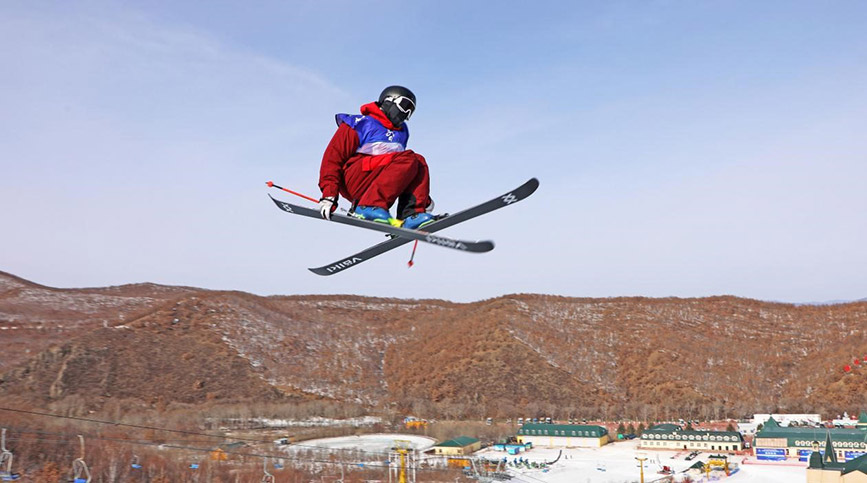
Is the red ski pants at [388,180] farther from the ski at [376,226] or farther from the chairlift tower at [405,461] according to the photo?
the chairlift tower at [405,461]

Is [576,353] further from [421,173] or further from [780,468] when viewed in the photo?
[421,173]

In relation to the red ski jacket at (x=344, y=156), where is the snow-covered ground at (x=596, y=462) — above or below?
below

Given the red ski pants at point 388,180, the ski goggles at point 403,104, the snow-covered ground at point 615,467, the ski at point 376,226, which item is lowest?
the snow-covered ground at point 615,467

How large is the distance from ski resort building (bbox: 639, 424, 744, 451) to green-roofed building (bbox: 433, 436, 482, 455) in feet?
60.9

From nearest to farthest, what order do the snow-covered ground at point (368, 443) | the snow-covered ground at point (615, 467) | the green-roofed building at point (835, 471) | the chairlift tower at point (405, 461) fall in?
the green-roofed building at point (835, 471)
the chairlift tower at point (405, 461)
the snow-covered ground at point (615, 467)
the snow-covered ground at point (368, 443)

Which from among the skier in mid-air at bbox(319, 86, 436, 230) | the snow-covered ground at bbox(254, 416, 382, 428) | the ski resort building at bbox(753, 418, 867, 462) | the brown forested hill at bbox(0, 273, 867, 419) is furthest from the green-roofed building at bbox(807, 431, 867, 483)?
the skier in mid-air at bbox(319, 86, 436, 230)

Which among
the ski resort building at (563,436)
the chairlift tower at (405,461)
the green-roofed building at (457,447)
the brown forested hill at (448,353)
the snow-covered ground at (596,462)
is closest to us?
the chairlift tower at (405,461)

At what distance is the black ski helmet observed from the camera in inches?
245

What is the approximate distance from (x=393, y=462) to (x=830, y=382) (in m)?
71.9

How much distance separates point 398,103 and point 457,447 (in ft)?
196

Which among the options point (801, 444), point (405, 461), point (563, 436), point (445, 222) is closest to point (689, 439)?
point (801, 444)

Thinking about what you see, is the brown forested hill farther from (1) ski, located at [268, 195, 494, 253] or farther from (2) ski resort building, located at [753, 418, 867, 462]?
(1) ski, located at [268, 195, 494, 253]

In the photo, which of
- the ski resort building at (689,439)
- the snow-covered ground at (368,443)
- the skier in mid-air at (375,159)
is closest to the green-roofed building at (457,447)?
the snow-covered ground at (368,443)

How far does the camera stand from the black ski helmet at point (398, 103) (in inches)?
245
